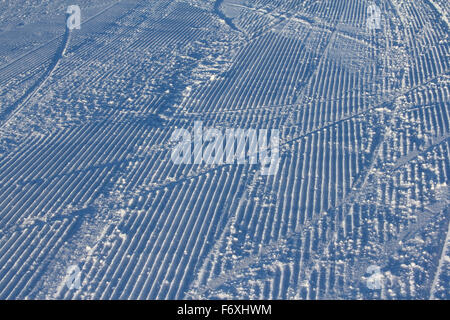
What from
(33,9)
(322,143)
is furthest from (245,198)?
(33,9)

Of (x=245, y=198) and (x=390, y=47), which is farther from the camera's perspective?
(x=390, y=47)

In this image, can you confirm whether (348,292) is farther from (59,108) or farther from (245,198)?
(59,108)

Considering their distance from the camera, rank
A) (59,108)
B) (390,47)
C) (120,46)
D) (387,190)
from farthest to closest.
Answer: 1. (120,46)
2. (390,47)
3. (59,108)
4. (387,190)

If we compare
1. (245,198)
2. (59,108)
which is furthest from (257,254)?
(59,108)

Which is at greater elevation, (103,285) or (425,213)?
(425,213)

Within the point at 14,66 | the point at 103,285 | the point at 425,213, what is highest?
the point at 14,66
